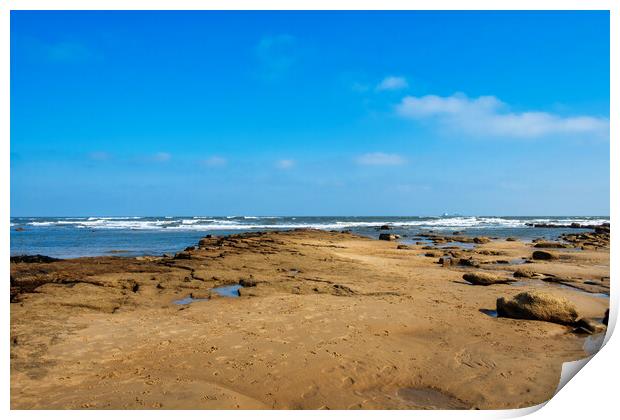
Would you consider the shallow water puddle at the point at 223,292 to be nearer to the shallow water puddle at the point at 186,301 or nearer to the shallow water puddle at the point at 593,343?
the shallow water puddle at the point at 186,301

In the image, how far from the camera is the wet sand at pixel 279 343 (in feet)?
14.1

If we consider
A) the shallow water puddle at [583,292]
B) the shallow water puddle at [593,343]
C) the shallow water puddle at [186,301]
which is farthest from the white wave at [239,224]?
the shallow water puddle at [593,343]

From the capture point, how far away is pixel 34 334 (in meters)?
5.79

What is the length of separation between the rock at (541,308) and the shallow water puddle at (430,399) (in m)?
3.27

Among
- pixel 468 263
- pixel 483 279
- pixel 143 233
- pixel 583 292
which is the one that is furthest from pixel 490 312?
pixel 143 233

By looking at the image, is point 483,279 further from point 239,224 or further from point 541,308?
point 239,224

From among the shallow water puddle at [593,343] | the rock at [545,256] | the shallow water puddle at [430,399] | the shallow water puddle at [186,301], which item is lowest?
the shallow water puddle at [430,399]

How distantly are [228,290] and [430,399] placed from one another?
5822 millimetres

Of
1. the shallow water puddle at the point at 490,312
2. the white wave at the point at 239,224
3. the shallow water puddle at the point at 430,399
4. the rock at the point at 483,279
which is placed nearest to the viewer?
the shallow water puddle at the point at 430,399

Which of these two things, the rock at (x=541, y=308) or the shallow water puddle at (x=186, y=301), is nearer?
the rock at (x=541, y=308)

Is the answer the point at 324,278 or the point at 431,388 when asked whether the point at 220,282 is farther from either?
the point at 431,388

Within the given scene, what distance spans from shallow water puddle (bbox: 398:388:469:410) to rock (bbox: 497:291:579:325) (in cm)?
327

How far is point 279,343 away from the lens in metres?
5.64
